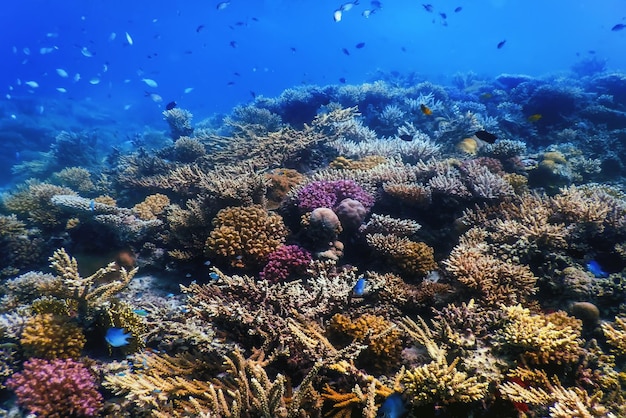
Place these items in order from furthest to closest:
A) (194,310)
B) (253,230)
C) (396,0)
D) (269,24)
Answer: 1. (269,24)
2. (396,0)
3. (253,230)
4. (194,310)

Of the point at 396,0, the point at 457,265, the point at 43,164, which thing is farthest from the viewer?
the point at 396,0

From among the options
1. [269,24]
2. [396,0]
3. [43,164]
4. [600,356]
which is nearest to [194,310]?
[600,356]

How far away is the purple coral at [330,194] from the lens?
17.2 feet

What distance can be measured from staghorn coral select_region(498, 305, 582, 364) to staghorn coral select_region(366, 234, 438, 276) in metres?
1.42

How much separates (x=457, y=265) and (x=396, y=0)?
12048 centimetres

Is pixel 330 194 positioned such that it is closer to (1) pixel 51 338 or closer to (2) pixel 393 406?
(2) pixel 393 406

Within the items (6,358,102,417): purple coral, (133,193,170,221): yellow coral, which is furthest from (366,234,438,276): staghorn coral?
(133,193,170,221): yellow coral

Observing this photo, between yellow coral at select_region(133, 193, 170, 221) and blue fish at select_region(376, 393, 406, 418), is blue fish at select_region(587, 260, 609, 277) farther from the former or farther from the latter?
yellow coral at select_region(133, 193, 170, 221)

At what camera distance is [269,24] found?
114312mm

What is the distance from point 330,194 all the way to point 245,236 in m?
1.63

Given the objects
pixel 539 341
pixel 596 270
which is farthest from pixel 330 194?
pixel 596 270

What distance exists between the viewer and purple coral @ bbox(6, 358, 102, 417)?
2.92m

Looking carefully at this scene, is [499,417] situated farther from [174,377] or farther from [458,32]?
[458,32]

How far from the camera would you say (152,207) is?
7.00m
